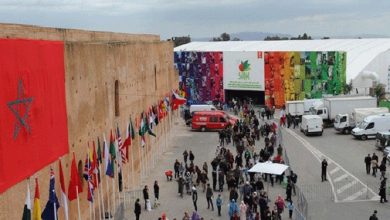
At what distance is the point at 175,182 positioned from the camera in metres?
29.5

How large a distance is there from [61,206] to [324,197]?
40.2ft

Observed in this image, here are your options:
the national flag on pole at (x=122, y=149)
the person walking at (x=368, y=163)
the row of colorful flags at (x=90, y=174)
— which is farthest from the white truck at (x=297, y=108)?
the national flag on pole at (x=122, y=149)

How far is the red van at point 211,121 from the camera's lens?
46281 millimetres

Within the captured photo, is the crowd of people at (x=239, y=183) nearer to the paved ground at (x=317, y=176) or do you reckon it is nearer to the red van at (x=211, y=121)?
the paved ground at (x=317, y=176)

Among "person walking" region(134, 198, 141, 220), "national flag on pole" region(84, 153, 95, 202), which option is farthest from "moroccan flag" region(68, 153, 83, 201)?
Result: "person walking" region(134, 198, 141, 220)

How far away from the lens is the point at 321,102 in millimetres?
47719

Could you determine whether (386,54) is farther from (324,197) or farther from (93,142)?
(93,142)

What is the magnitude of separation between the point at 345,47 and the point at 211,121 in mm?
29071

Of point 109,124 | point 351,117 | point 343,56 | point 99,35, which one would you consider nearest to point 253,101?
point 343,56

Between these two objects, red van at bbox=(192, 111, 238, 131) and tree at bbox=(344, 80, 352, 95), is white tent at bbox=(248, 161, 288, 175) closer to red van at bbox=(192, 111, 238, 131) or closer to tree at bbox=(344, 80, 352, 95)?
red van at bbox=(192, 111, 238, 131)

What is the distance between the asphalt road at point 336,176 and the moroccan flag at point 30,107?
10.6m

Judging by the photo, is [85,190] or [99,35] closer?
[85,190]

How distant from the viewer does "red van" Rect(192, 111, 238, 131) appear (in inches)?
1822

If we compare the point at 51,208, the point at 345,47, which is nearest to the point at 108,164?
the point at 51,208
